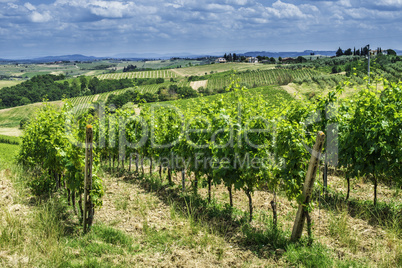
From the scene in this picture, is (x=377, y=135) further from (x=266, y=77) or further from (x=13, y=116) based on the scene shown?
(x=13, y=116)

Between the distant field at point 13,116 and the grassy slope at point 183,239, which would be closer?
the grassy slope at point 183,239

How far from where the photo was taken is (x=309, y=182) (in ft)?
16.3

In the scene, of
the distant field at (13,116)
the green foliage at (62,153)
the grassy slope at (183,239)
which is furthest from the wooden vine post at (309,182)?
the distant field at (13,116)

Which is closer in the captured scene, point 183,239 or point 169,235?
point 183,239

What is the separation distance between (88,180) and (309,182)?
387 centimetres

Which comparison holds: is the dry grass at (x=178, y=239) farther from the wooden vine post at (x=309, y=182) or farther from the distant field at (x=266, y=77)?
the distant field at (x=266, y=77)

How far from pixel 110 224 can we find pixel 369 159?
5.64 meters

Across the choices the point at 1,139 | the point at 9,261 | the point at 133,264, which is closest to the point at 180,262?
the point at 133,264

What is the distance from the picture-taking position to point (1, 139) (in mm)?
40969

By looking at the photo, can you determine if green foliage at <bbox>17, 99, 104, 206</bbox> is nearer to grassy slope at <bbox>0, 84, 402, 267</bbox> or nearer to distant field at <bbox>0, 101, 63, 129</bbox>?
grassy slope at <bbox>0, 84, 402, 267</bbox>

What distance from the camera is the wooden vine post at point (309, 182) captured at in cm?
475

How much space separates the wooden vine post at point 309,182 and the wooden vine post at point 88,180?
366cm

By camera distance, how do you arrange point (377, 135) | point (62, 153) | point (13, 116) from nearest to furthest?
1. point (62, 153)
2. point (377, 135)
3. point (13, 116)

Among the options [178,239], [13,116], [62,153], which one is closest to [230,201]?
[178,239]
